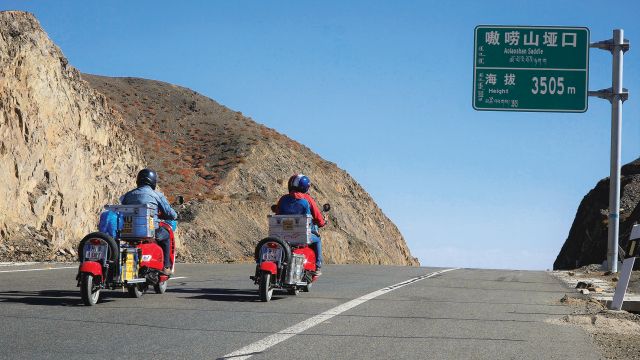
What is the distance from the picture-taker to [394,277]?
68.6 ft

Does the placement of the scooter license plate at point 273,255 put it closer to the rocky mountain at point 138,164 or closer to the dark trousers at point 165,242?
the dark trousers at point 165,242

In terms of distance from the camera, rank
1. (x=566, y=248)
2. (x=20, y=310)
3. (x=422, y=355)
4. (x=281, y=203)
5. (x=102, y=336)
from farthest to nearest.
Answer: (x=566, y=248)
(x=281, y=203)
(x=20, y=310)
(x=102, y=336)
(x=422, y=355)

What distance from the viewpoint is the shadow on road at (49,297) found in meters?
11.8

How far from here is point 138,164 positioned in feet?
150

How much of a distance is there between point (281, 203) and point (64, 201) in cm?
2142

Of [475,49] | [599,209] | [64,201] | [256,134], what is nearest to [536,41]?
[475,49]

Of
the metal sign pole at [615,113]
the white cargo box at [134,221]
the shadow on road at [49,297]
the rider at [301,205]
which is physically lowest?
the shadow on road at [49,297]

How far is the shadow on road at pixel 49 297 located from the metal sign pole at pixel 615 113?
16.7m

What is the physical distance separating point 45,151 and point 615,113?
2176 centimetres

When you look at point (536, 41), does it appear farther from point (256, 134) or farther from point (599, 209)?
point (256, 134)

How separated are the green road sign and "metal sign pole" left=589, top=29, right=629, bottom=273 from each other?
52cm

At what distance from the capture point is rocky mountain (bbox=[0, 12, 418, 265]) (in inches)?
1281

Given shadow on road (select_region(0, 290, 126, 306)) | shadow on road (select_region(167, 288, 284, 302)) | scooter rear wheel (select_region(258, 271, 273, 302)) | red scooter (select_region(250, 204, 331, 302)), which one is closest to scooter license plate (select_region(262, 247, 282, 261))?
red scooter (select_region(250, 204, 331, 302))

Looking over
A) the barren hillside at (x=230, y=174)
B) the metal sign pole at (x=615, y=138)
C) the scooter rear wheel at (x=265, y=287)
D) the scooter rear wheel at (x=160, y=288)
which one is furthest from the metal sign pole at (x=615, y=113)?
the barren hillside at (x=230, y=174)
